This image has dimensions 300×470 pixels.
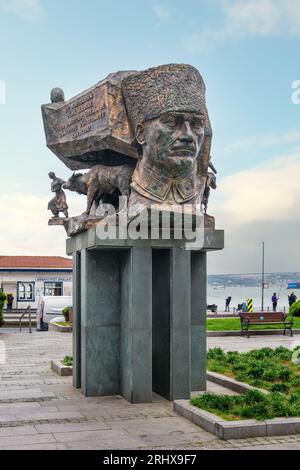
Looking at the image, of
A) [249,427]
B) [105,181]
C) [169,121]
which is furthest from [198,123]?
[249,427]

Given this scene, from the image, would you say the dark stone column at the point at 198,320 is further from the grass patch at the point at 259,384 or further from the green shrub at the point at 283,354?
the green shrub at the point at 283,354

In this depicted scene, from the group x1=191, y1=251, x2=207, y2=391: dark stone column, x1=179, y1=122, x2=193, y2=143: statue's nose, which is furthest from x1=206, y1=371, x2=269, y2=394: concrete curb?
x1=179, y1=122, x2=193, y2=143: statue's nose

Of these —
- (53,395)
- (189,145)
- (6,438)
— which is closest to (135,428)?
(6,438)

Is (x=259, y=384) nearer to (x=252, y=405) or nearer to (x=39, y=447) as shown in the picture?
(x=252, y=405)

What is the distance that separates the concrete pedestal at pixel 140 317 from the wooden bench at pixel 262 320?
11805 mm

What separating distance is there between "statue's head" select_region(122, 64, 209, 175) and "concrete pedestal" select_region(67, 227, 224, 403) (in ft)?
4.75

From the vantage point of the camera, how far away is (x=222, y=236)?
1078 cm

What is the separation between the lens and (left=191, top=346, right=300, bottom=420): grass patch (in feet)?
27.6

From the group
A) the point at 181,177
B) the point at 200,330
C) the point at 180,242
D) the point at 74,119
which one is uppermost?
the point at 74,119

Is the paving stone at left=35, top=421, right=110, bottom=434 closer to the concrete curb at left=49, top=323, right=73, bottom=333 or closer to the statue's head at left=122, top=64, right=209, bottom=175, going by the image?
the statue's head at left=122, top=64, right=209, bottom=175

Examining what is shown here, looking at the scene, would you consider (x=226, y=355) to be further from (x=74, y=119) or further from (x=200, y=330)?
(x=74, y=119)

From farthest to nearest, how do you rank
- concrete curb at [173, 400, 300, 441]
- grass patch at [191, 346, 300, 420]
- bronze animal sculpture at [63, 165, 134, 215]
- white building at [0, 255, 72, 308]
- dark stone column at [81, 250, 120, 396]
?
white building at [0, 255, 72, 308] < bronze animal sculpture at [63, 165, 134, 215] < dark stone column at [81, 250, 120, 396] < grass patch at [191, 346, 300, 420] < concrete curb at [173, 400, 300, 441]

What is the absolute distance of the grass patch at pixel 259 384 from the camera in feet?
27.6

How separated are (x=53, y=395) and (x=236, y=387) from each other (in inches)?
127
